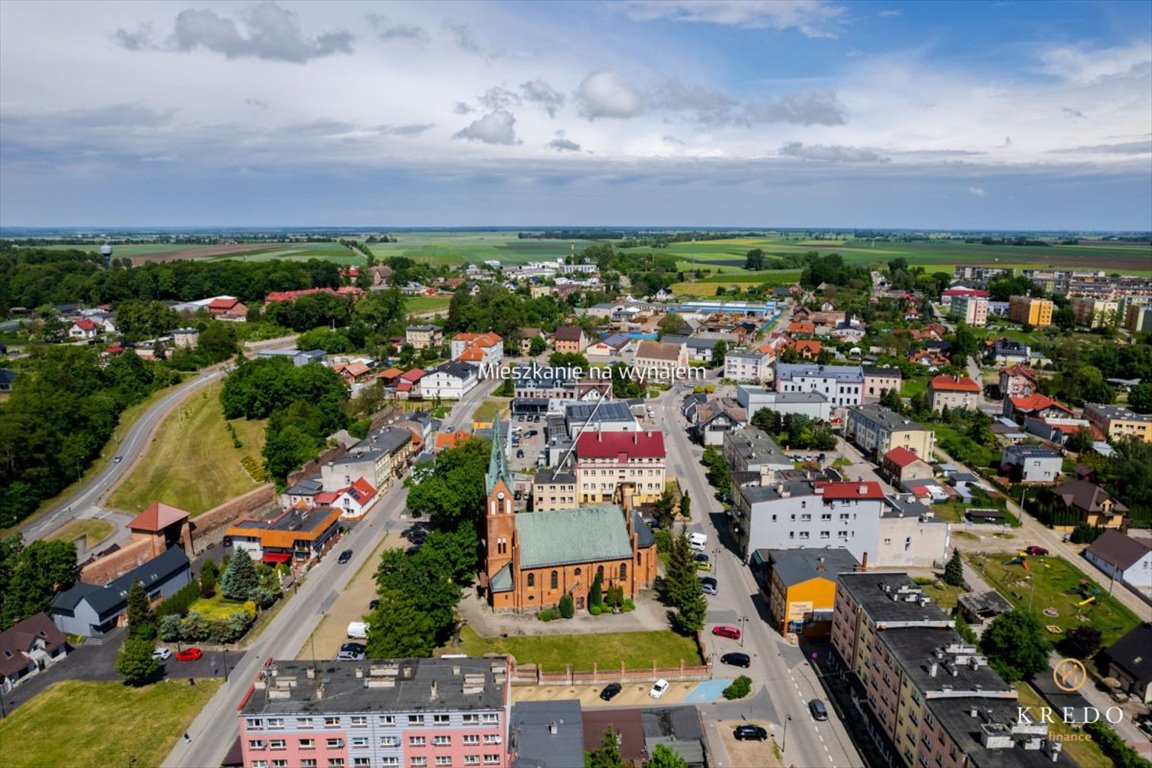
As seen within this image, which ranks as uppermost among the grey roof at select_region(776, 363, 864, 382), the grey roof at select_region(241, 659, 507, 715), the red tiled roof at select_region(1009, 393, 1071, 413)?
the grey roof at select_region(776, 363, 864, 382)

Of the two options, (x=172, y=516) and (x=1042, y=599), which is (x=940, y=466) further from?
(x=172, y=516)

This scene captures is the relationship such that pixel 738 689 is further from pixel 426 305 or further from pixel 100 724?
pixel 426 305

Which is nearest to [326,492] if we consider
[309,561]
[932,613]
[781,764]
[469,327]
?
[309,561]

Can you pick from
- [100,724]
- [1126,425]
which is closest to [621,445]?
[100,724]

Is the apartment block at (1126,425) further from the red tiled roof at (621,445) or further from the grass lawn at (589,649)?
the grass lawn at (589,649)

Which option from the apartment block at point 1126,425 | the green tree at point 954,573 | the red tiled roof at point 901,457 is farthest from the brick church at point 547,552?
the apartment block at point 1126,425

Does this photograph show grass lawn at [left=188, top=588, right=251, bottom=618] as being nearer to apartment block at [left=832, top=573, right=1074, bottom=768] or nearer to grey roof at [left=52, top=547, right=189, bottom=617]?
grey roof at [left=52, top=547, right=189, bottom=617]

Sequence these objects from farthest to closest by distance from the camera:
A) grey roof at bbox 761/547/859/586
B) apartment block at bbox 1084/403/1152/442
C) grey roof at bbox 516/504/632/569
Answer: apartment block at bbox 1084/403/1152/442
grey roof at bbox 516/504/632/569
grey roof at bbox 761/547/859/586

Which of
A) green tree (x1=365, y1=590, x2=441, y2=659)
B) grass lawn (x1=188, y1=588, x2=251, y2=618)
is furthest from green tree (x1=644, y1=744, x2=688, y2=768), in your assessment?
grass lawn (x1=188, y1=588, x2=251, y2=618)
